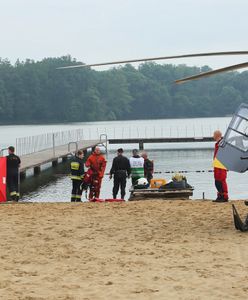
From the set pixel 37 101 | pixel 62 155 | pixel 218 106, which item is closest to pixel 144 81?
pixel 218 106

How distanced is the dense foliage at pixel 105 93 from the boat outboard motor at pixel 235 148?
131 m

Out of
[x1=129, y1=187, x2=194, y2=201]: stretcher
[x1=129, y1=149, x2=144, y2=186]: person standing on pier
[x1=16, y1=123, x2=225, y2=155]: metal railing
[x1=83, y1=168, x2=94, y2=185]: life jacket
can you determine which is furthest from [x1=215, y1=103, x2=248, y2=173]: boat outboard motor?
[x1=16, y1=123, x2=225, y2=155]: metal railing

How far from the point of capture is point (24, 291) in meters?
7.20

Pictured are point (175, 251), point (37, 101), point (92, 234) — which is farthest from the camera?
point (37, 101)

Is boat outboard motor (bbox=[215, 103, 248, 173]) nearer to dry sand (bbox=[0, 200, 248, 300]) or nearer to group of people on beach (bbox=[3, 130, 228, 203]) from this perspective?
dry sand (bbox=[0, 200, 248, 300])

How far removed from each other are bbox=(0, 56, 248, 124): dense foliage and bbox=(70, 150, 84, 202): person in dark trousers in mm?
125344

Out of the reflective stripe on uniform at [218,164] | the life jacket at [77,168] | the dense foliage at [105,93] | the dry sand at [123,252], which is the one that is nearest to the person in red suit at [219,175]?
the reflective stripe on uniform at [218,164]

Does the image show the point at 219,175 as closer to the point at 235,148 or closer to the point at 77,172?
the point at 235,148

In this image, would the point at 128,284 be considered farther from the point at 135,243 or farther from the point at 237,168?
the point at 237,168

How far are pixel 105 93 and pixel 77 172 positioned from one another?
146464 mm

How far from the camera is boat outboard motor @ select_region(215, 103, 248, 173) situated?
1069 cm

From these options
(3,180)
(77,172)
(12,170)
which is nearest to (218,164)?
(77,172)

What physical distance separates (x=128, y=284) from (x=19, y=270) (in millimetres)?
1555

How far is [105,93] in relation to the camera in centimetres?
16125
